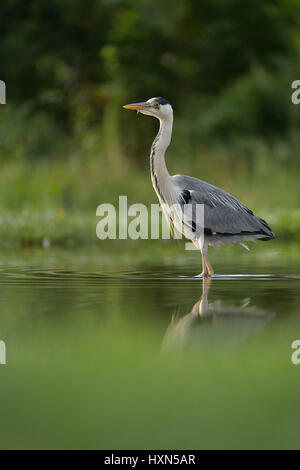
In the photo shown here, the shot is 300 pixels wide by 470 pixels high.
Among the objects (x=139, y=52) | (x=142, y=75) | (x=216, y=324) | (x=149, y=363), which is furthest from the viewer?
(x=139, y=52)

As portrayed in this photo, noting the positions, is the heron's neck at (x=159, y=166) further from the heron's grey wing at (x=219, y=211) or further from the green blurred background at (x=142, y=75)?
the green blurred background at (x=142, y=75)

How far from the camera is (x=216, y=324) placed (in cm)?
619

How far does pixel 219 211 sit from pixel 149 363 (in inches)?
209

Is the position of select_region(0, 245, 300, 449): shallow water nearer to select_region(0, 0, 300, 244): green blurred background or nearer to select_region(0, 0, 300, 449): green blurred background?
select_region(0, 0, 300, 449): green blurred background

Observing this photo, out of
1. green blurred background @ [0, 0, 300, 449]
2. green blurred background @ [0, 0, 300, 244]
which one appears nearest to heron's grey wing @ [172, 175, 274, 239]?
green blurred background @ [0, 0, 300, 449]

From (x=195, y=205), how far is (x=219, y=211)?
0.31 meters

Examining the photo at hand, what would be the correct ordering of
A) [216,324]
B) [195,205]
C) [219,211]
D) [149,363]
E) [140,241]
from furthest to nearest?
[140,241], [219,211], [195,205], [216,324], [149,363]

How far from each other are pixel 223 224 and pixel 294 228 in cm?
610

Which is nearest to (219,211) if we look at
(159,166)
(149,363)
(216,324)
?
(159,166)

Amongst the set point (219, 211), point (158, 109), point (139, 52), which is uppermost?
point (139, 52)

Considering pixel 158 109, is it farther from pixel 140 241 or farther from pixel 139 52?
pixel 139 52

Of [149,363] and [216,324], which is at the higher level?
[216,324]

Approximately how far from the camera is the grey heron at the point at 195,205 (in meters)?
9.83

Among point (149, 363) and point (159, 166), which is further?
point (159, 166)
